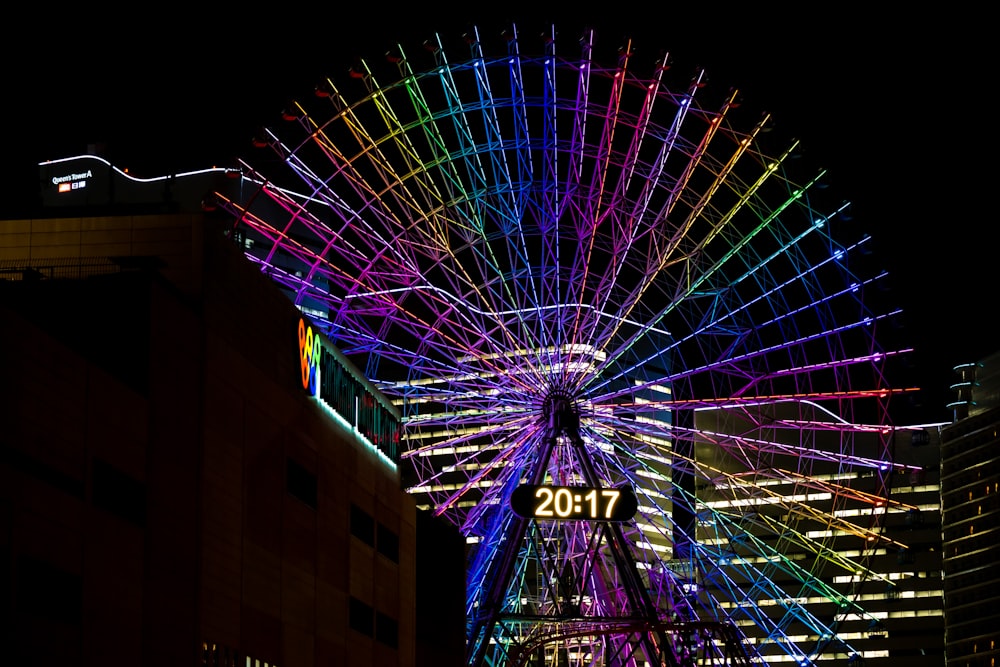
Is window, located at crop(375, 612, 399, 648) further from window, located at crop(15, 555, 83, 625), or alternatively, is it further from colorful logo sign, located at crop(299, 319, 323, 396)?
window, located at crop(15, 555, 83, 625)

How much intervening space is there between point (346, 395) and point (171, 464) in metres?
15.8

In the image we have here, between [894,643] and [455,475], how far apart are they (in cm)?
8395

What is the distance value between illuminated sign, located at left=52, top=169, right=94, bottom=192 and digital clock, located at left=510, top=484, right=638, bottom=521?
10073cm

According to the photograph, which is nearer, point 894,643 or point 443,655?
point 443,655

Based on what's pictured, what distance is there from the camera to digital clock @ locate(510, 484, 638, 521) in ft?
198

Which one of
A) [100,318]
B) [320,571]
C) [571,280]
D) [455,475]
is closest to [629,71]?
[571,280]

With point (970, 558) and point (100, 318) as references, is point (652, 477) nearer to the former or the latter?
point (100, 318)

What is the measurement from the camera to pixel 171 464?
40031 millimetres

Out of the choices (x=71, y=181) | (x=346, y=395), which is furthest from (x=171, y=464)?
(x=71, y=181)

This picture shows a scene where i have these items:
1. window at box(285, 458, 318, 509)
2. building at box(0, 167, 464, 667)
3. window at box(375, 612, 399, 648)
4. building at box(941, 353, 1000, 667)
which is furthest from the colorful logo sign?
building at box(941, 353, 1000, 667)

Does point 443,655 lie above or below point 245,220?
below

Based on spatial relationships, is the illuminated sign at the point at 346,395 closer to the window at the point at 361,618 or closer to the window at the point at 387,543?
the window at the point at 387,543

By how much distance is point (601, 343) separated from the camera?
209 feet

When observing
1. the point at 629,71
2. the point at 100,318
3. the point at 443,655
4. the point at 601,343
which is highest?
the point at 629,71
